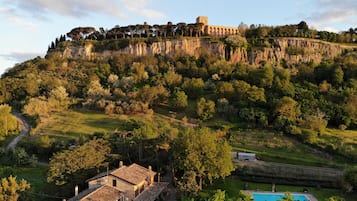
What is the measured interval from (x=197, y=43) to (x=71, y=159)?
175 feet

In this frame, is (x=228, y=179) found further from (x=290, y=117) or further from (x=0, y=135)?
(x=0, y=135)

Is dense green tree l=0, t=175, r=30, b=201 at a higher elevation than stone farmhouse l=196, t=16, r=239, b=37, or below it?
below

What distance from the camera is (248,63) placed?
247 ft

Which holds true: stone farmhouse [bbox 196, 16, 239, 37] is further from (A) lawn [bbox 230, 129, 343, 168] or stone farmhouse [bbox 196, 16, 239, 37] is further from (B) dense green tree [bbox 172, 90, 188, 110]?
(A) lawn [bbox 230, 129, 343, 168]

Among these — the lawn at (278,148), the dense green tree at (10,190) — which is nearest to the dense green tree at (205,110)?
the lawn at (278,148)

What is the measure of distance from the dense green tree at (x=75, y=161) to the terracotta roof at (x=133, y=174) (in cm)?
279

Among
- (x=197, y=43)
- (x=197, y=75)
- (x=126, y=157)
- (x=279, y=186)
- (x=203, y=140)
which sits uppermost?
(x=197, y=43)

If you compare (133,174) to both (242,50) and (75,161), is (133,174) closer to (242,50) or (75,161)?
(75,161)

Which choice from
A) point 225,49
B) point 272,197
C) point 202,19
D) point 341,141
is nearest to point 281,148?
point 341,141

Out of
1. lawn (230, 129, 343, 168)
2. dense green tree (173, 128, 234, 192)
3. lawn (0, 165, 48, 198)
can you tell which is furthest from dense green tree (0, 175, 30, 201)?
lawn (230, 129, 343, 168)

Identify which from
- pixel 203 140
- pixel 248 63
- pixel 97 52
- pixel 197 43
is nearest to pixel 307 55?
pixel 248 63

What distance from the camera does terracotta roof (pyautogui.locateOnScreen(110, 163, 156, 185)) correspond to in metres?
29.3

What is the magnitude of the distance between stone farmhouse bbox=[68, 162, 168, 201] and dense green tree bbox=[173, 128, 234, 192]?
287 cm

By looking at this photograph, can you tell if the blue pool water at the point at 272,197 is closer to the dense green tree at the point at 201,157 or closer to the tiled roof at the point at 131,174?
the dense green tree at the point at 201,157
